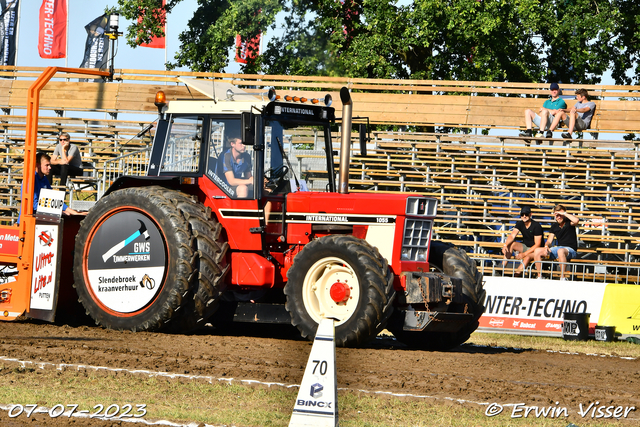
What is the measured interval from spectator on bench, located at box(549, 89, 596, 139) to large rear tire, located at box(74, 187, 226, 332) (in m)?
13.0

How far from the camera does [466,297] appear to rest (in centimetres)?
907

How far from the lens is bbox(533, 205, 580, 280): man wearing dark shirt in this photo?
587 inches

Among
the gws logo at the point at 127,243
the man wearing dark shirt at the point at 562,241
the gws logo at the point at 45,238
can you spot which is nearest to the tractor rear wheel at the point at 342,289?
the gws logo at the point at 127,243

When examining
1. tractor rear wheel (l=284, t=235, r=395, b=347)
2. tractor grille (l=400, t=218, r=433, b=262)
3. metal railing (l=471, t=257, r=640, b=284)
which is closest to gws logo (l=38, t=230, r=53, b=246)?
tractor rear wheel (l=284, t=235, r=395, b=347)

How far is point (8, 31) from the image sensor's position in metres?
30.8

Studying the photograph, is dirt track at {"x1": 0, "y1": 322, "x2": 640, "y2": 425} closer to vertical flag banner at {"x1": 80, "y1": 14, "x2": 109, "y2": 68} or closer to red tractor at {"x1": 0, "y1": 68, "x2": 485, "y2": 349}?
red tractor at {"x1": 0, "y1": 68, "x2": 485, "y2": 349}

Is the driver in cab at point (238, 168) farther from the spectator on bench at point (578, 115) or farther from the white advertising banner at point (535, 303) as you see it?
the spectator on bench at point (578, 115)

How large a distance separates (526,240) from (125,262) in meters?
8.49

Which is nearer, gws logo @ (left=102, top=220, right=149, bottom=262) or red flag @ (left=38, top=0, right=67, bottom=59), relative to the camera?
gws logo @ (left=102, top=220, right=149, bottom=262)

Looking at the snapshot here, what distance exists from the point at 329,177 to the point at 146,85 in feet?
54.4

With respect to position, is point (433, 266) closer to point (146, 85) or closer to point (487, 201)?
point (487, 201)

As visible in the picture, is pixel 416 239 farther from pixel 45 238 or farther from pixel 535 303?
pixel 535 303

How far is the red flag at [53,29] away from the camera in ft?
105

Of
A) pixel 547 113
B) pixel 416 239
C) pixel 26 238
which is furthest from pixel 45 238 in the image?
pixel 547 113
